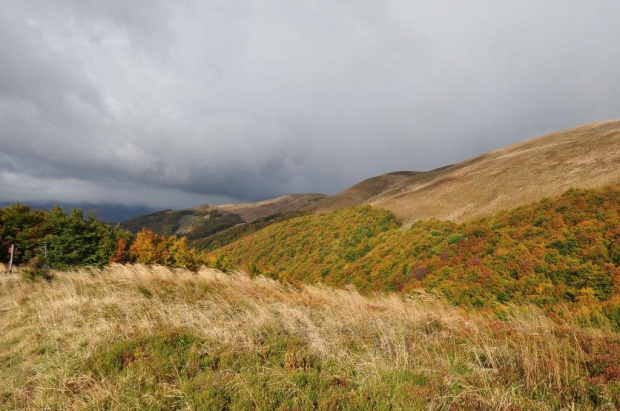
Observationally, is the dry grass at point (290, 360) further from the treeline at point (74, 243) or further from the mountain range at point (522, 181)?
the mountain range at point (522, 181)

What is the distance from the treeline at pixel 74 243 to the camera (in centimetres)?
2611

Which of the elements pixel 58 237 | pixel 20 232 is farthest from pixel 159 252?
pixel 20 232

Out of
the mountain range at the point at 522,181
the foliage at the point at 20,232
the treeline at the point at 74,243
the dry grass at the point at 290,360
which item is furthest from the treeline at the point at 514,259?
the foliage at the point at 20,232

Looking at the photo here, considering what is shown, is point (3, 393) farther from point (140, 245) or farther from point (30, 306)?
point (140, 245)

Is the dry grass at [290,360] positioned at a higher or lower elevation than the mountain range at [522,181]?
lower

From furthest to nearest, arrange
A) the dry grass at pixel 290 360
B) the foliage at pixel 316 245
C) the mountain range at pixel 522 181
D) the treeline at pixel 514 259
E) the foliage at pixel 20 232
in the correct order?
the foliage at pixel 316 245 < the foliage at pixel 20 232 < the mountain range at pixel 522 181 < the treeline at pixel 514 259 < the dry grass at pixel 290 360

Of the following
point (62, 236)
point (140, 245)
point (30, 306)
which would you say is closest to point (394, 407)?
point (30, 306)

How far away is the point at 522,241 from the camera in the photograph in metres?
18.0

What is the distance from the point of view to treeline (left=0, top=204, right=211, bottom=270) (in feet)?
85.7

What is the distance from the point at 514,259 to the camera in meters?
16.8

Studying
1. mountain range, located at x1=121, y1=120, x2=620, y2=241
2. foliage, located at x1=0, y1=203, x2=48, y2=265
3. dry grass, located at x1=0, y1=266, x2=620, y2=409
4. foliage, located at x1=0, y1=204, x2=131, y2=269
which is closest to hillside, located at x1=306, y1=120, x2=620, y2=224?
mountain range, located at x1=121, y1=120, x2=620, y2=241

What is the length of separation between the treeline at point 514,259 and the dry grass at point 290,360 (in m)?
7.09

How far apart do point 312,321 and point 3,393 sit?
502cm

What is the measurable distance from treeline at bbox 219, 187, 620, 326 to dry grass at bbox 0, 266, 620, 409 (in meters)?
7.09
